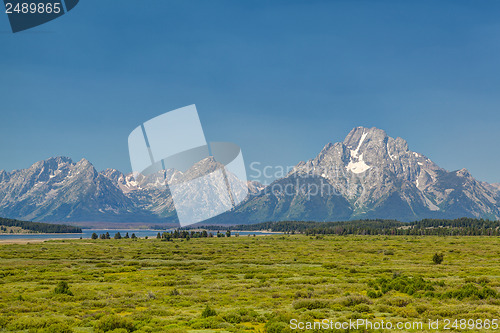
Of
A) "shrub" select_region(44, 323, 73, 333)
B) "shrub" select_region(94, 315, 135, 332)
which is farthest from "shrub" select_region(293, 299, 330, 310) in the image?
"shrub" select_region(44, 323, 73, 333)

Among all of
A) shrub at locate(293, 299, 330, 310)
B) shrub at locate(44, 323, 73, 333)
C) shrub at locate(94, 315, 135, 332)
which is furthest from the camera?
shrub at locate(293, 299, 330, 310)

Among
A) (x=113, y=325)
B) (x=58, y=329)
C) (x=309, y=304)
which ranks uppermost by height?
(x=58, y=329)

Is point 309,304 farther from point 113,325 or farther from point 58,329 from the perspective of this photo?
point 58,329

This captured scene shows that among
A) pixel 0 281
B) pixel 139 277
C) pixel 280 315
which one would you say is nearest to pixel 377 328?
pixel 280 315

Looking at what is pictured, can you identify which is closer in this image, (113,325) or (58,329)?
(58,329)

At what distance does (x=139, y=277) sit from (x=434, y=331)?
47.0 metres

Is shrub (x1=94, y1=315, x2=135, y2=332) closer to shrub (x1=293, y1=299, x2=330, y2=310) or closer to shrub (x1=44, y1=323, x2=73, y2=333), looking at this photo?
shrub (x1=44, y1=323, x2=73, y2=333)

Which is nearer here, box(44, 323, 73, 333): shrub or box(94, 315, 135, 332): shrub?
box(44, 323, 73, 333): shrub

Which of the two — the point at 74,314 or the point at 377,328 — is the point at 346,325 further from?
the point at 74,314

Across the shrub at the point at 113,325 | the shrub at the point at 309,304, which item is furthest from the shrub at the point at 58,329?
the shrub at the point at 309,304

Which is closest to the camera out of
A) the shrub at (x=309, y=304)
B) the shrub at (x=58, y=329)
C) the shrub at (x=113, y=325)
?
the shrub at (x=58, y=329)

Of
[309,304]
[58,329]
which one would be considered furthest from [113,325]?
[309,304]

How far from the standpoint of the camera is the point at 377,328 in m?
27.1

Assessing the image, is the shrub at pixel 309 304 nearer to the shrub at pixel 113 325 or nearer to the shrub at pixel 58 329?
the shrub at pixel 113 325
